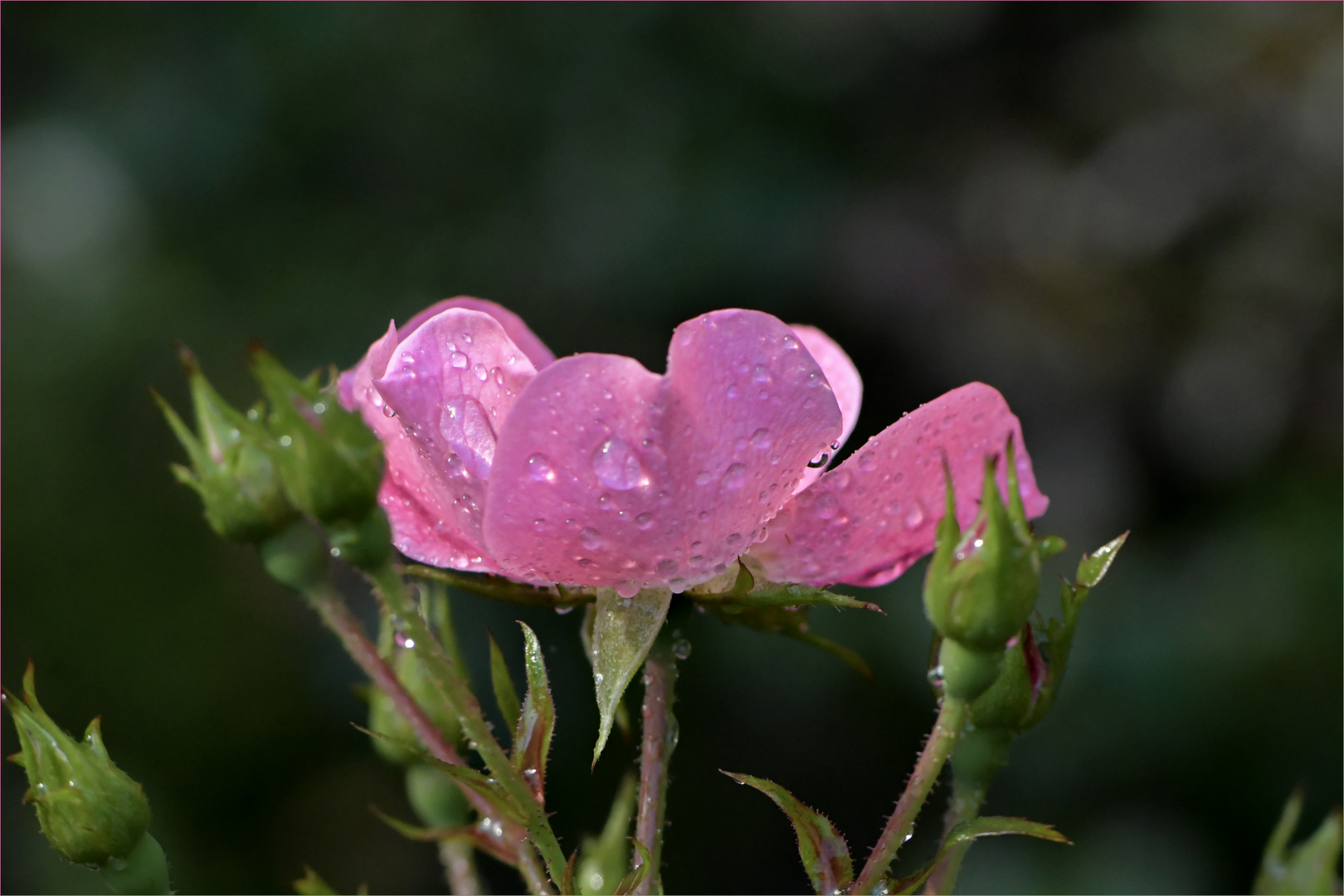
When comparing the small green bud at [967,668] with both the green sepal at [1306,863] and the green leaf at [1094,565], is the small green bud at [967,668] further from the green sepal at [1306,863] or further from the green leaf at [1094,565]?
the green sepal at [1306,863]

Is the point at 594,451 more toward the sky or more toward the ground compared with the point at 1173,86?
more toward the ground

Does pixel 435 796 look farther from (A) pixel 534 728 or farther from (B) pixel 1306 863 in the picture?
(B) pixel 1306 863

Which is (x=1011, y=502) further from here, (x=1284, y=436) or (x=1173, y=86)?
(x=1173, y=86)

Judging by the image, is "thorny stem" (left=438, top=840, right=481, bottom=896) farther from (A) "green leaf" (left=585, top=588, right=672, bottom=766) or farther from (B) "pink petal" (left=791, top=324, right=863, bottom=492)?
(B) "pink petal" (left=791, top=324, right=863, bottom=492)

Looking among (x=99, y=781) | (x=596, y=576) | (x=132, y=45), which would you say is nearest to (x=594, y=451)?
(x=596, y=576)

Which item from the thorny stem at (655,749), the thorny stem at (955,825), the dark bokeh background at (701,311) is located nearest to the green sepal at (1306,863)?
the thorny stem at (955,825)

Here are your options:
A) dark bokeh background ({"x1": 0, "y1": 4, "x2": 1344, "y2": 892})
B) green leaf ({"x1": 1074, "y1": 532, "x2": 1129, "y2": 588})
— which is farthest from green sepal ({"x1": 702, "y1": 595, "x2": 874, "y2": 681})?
dark bokeh background ({"x1": 0, "y1": 4, "x2": 1344, "y2": 892})
